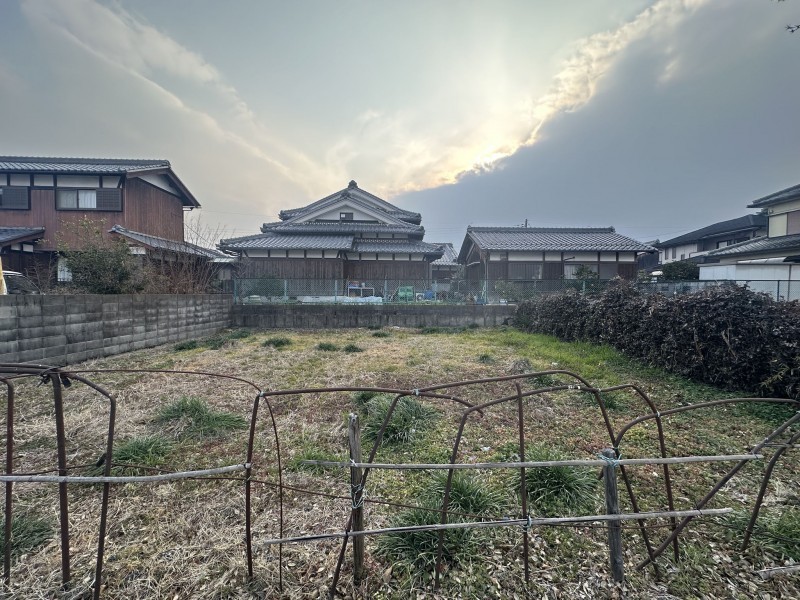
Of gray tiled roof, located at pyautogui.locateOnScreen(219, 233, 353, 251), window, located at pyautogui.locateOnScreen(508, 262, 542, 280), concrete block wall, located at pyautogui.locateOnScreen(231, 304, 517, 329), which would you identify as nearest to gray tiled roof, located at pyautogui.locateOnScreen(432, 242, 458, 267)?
window, located at pyautogui.locateOnScreen(508, 262, 542, 280)

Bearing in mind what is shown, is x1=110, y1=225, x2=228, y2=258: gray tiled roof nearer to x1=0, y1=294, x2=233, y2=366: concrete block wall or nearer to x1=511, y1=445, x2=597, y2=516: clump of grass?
x1=0, y1=294, x2=233, y2=366: concrete block wall

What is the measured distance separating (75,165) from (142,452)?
17098 mm

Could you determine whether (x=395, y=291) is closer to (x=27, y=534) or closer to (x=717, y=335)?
(x=717, y=335)

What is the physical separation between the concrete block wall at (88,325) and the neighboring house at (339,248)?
6.58 m

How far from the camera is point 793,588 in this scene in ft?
5.36

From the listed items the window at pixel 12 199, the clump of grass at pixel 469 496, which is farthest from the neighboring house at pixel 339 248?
the clump of grass at pixel 469 496

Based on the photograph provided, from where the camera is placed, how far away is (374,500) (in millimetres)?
1884

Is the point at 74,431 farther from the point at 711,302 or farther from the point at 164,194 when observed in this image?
the point at 164,194

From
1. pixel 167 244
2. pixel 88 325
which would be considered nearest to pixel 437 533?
pixel 88 325

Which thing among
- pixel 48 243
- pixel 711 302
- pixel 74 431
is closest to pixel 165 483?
pixel 74 431

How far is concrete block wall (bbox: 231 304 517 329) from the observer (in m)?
10.8

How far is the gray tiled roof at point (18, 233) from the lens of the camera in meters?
11.6

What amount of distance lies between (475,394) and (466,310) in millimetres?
7107

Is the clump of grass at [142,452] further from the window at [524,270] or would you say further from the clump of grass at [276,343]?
the window at [524,270]
